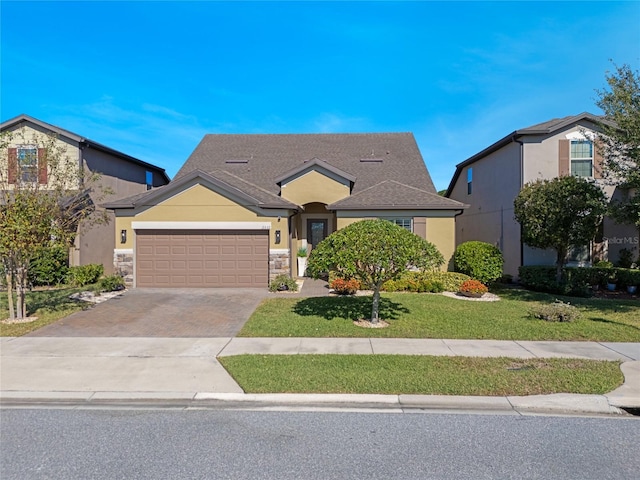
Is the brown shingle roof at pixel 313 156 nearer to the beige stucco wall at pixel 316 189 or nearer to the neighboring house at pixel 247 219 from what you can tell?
the neighboring house at pixel 247 219

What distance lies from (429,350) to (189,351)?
14.9ft

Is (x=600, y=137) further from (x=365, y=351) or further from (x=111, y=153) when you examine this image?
(x=111, y=153)

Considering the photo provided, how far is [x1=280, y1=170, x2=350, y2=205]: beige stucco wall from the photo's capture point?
17.4 metres

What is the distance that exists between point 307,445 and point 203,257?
455 inches

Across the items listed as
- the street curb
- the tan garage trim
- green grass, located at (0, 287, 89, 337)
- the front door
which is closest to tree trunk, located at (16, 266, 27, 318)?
green grass, located at (0, 287, 89, 337)

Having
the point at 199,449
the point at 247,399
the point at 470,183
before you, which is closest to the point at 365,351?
the point at 247,399

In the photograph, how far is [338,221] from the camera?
1598 cm

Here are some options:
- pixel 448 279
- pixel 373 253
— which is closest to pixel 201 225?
pixel 373 253

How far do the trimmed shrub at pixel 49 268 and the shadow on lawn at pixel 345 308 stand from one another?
421 inches

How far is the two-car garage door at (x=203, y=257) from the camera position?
47.8 feet

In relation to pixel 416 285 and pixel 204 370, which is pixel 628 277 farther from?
pixel 204 370

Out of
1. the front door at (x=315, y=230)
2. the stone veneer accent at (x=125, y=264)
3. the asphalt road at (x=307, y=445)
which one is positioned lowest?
the asphalt road at (x=307, y=445)

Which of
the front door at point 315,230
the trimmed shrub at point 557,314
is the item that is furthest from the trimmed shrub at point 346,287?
the trimmed shrub at point 557,314

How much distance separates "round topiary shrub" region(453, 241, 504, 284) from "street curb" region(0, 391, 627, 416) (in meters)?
9.42
